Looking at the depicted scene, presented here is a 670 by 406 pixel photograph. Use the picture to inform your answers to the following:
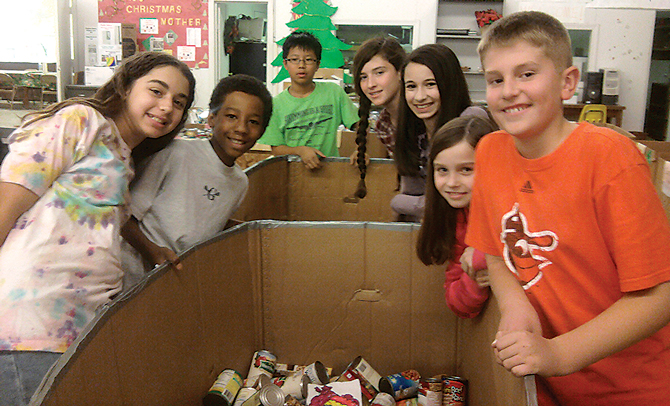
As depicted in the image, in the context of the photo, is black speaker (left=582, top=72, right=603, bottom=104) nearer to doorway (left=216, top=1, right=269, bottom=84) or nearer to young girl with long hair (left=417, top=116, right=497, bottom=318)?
doorway (left=216, top=1, right=269, bottom=84)

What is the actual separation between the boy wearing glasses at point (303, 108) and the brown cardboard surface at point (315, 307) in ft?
3.48

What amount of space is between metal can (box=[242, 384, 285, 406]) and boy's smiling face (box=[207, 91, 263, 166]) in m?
0.62

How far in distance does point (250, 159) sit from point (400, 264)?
1.38 meters

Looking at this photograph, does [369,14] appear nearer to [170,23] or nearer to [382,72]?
[170,23]

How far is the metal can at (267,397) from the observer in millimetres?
1254

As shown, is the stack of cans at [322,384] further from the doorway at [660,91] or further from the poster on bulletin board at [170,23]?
the doorway at [660,91]

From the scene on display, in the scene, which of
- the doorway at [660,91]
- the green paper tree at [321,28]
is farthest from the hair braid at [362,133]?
the doorway at [660,91]

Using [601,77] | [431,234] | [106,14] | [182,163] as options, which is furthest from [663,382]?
[106,14]

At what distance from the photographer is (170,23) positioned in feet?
23.7

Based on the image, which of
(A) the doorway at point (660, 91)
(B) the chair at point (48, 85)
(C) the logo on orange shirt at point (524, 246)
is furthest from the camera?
(A) the doorway at point (660, 91)

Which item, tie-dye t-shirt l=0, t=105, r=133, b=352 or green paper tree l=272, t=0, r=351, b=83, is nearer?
tie-dye t-shirt l=0, t=105, r=133, b=352

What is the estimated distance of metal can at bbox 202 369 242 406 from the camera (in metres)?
1.27

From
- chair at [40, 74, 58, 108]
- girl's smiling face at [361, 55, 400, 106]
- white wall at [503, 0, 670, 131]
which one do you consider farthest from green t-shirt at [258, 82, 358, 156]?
chair at [40, 74, 58, 108]

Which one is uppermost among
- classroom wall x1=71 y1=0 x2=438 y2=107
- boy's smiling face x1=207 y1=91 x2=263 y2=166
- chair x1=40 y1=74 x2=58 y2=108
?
classroom wall x1=71 y1=0 x2=438 y2=107
